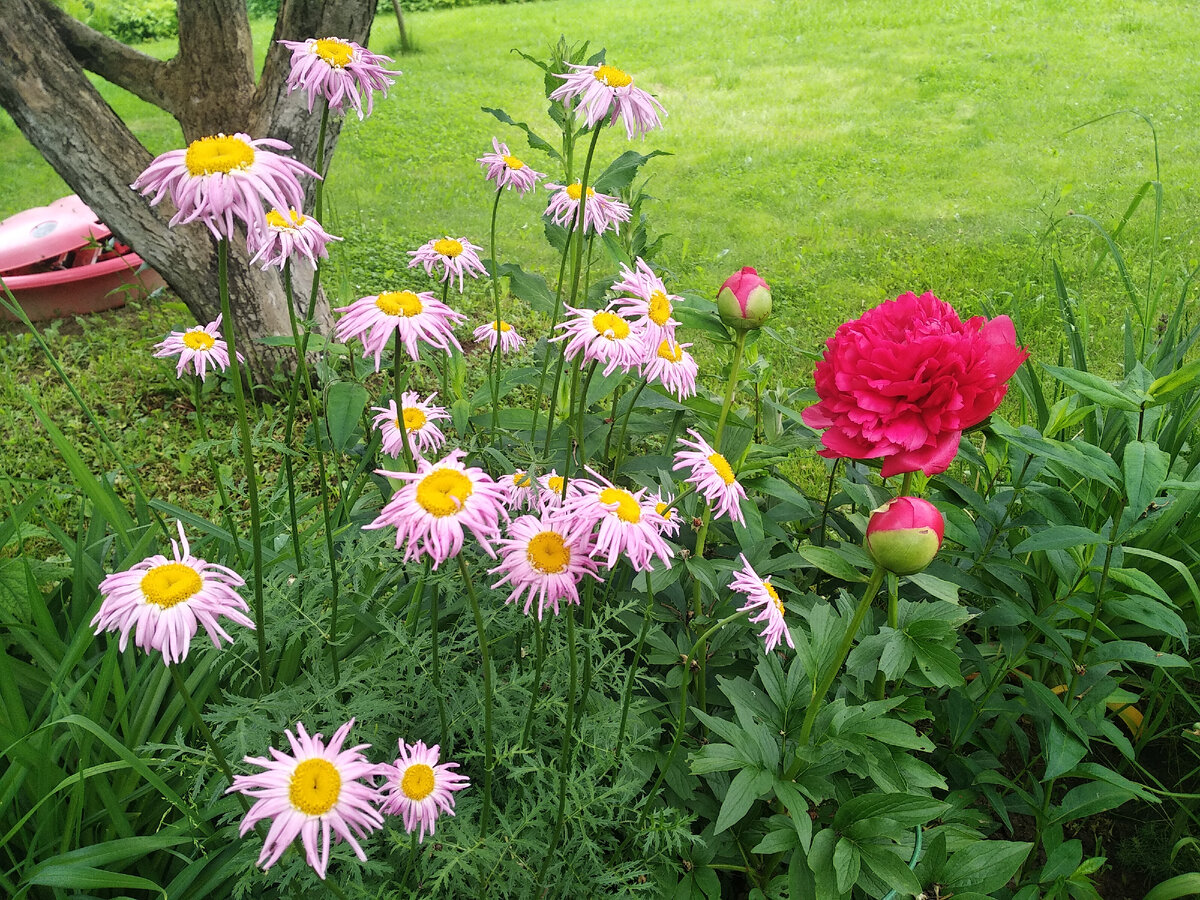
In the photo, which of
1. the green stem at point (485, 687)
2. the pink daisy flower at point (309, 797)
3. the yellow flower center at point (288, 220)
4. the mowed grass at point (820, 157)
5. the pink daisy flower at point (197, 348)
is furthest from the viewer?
the mowed grass at point (820, 157)

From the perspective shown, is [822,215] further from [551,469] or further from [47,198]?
[47,198]

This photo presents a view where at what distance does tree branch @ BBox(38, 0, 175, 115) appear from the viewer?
3107 millimetres

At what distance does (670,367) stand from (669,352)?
40mm

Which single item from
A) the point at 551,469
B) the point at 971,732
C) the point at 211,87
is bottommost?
the point at 971,732

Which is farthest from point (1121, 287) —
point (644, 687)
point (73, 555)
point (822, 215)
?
point (73, 555)

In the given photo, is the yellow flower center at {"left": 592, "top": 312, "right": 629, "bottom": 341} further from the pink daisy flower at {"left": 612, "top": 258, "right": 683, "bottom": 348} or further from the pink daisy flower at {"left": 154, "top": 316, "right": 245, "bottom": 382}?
the pink daisy flower at {"left": 154, "top": 316, "right": 245, "bottom": 382}

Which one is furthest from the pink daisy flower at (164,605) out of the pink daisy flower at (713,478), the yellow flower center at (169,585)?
the pink daisy flower at (713,478)

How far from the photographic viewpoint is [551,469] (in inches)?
58.9

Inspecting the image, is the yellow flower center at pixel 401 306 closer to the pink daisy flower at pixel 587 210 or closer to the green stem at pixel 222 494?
the green stem at pixel 222 494

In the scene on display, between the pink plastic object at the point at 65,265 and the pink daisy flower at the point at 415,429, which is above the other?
the pink daisy flower at the point at 415,429

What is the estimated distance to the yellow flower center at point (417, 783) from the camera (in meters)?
0.93

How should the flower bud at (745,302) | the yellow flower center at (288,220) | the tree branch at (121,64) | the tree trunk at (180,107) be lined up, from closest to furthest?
the yellow flower center at (288,220) < the flower bud at (745,302) < the tree trunk at (180,107) < the tree branch at (121,64)

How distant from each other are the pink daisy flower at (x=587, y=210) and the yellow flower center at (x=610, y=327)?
451 mm

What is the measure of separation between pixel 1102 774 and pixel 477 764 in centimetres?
102
